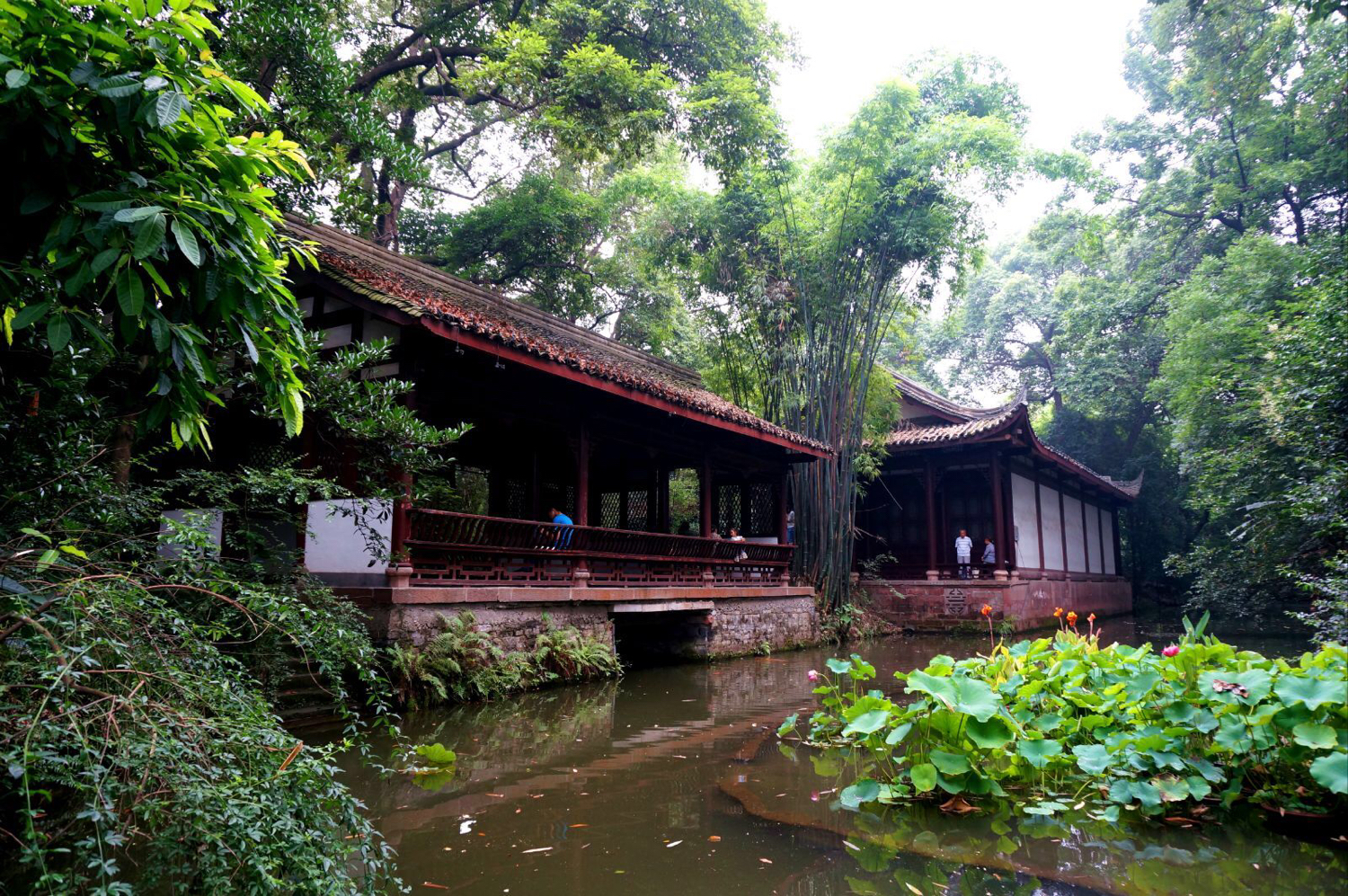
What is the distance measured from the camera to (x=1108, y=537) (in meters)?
22.5

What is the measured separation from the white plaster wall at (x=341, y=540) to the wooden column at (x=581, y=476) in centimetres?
228

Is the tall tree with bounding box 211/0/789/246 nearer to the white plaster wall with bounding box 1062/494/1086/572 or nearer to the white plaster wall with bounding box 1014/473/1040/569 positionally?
the white plaster wall with bounding box 1014/473/1040/569

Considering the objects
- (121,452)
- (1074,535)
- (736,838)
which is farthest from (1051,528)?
(121,452)

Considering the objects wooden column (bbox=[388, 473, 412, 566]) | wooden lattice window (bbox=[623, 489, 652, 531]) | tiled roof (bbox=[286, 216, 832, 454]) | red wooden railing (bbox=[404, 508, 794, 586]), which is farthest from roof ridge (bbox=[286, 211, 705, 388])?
red wooden railing (bbox=[404, 508, 794, 586])

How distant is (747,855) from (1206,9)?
20187 millimetres

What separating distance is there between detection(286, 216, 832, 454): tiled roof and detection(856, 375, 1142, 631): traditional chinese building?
4296 mm

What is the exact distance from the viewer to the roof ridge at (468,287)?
29.9ft

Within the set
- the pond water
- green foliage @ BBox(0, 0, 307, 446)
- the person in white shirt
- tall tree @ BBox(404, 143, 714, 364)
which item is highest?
tall tree @ BBox(404, 143, 714, 364)

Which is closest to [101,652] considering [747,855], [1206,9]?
[747,855]

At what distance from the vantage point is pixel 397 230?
15.1m

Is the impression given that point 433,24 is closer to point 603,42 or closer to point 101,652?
point 603,42

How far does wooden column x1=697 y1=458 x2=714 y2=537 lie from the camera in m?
11.2

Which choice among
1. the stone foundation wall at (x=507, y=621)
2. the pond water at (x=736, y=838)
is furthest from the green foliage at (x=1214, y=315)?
the stone foundation wall at (x=507, y=621)

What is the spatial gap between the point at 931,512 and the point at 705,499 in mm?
6153
